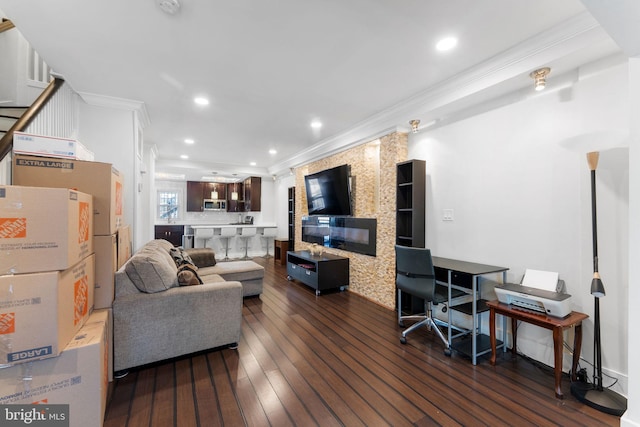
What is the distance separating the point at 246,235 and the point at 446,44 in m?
7.03

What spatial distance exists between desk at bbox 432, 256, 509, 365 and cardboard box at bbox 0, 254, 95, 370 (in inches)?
118

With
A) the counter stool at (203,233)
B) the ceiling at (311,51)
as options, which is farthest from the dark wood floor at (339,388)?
the counter stool at (203,233)

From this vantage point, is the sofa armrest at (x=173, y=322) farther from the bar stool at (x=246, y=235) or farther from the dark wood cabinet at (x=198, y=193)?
the dark wood cabinet at (x=198, y=193)

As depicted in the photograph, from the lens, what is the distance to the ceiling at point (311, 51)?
1.82 meters

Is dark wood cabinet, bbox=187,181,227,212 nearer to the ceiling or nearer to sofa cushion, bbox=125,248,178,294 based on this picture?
the ceiling

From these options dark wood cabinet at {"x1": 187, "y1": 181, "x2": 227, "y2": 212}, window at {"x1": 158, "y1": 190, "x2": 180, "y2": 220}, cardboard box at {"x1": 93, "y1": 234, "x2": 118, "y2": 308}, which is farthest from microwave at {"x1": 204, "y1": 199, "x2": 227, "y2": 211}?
cardboard box at {"x1": 93, "y1": 234, "x2": 118, "y2": 308}

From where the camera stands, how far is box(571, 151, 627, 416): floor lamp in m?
1.79

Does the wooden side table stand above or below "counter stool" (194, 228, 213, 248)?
below

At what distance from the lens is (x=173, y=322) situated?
2.29 m

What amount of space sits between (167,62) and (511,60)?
10.4 feet

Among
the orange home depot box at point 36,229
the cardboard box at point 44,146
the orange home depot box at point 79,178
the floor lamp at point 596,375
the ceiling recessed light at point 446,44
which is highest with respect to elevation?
the ceiling recessed light at point 446,44

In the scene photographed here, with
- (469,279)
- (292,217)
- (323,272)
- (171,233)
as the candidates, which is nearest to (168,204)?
(171,233)

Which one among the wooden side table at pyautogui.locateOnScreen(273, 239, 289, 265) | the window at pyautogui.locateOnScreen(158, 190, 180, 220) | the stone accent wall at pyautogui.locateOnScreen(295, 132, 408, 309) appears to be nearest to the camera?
the stone accent wall at pyautogui.locateOnScreen(295, 132, 408, 309)

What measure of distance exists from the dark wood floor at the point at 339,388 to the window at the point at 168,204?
753 centimetres
